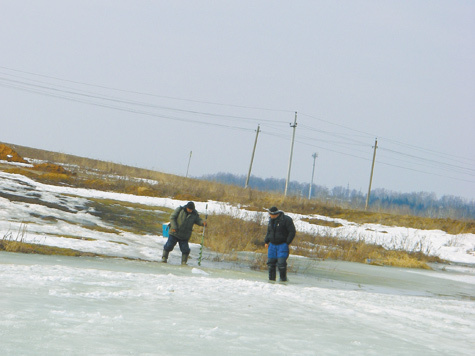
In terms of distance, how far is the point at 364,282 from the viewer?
16000mm

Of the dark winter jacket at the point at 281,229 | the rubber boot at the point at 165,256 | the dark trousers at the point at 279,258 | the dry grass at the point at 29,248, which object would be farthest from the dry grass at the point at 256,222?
the dry grass at the point at 29,248

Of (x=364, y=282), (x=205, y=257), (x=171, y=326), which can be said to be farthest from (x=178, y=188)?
(x=171, y=326)

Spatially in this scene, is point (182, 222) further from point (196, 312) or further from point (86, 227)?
point (196, 312)

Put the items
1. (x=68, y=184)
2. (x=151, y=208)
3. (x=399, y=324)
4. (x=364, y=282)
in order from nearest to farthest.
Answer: (x=399, y=324), (x=364, y=282), (x=151, y=208), (x=68, y=184)

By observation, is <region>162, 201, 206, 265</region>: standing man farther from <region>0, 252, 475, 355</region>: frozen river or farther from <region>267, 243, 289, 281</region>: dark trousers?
<region>267, 243, 289, 281</region>: dark trousers

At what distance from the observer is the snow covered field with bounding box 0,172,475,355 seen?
5367mm

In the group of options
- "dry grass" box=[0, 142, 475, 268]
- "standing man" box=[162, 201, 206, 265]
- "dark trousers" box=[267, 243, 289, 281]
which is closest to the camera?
"dark trousers" box=[267, 243, 289, 281]

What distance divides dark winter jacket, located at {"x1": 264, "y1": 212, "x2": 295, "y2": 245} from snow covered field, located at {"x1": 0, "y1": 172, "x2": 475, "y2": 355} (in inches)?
51.2

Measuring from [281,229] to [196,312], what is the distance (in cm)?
607

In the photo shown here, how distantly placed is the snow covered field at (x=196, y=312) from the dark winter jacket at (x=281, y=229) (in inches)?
51.2

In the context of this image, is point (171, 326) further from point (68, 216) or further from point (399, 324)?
point (68, 216)

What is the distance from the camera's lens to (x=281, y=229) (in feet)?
43.3

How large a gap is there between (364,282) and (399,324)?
788 centimetres

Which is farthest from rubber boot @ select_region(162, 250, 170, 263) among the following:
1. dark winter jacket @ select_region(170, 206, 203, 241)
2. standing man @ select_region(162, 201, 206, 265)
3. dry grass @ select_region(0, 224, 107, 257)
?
dry grass @ select_region(0, 224, 107, 257)
